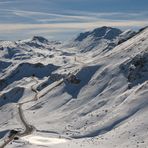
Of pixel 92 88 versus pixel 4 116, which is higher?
pixel 92 88

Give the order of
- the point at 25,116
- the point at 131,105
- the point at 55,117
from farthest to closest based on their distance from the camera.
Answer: the point at 25,116, the point at 55,117, the point at 131,105

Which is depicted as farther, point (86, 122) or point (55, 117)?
point (55, 117)

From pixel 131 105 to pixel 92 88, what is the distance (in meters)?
38.2

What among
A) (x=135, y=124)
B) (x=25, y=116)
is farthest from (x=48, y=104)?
(x=135, y=124)

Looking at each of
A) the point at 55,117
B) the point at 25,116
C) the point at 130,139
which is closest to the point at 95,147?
the point at 130,139

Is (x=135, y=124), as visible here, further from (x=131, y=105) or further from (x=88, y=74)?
(x=88, y=74)

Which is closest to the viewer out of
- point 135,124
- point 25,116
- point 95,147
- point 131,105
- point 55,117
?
point 95,147

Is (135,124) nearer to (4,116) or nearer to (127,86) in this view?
(127,86)

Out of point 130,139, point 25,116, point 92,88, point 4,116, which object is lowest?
point 4,116

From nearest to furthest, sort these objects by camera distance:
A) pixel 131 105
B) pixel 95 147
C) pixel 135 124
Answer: pixel 95 147 → pixel 135 124 → pixel 131 105

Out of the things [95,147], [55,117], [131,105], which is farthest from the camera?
[55,117]

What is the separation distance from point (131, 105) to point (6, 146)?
34655mm

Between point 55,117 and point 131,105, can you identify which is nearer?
point 131,105

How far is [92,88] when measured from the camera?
142875 millimetres
